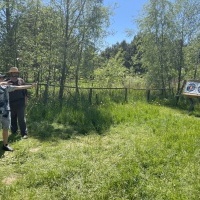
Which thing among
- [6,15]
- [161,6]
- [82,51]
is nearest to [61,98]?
[82,51]

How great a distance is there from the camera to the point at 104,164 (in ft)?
13.2

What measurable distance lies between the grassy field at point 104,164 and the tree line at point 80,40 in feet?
11.6

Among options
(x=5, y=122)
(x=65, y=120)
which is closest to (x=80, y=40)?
(x=65, y=120)

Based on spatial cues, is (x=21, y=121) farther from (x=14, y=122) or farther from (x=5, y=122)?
(x=5, y=122)

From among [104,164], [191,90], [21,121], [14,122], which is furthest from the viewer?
[191,90]

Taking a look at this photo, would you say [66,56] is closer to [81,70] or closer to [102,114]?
[81,70]

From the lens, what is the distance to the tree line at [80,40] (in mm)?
9328

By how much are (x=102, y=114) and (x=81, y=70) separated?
15.2 ft

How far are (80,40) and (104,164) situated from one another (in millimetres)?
6643

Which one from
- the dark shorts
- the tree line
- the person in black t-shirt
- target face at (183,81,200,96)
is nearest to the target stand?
target face at (183,81,200,96)

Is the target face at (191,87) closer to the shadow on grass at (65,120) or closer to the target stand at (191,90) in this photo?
the target stand at (191,90)

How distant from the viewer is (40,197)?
3.08 metres

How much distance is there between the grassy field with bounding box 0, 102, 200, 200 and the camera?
3.22m

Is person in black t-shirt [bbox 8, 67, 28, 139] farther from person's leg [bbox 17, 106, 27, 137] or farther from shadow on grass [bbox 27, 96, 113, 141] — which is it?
shadow on grass [bbox 27, 96, 113, 141]
